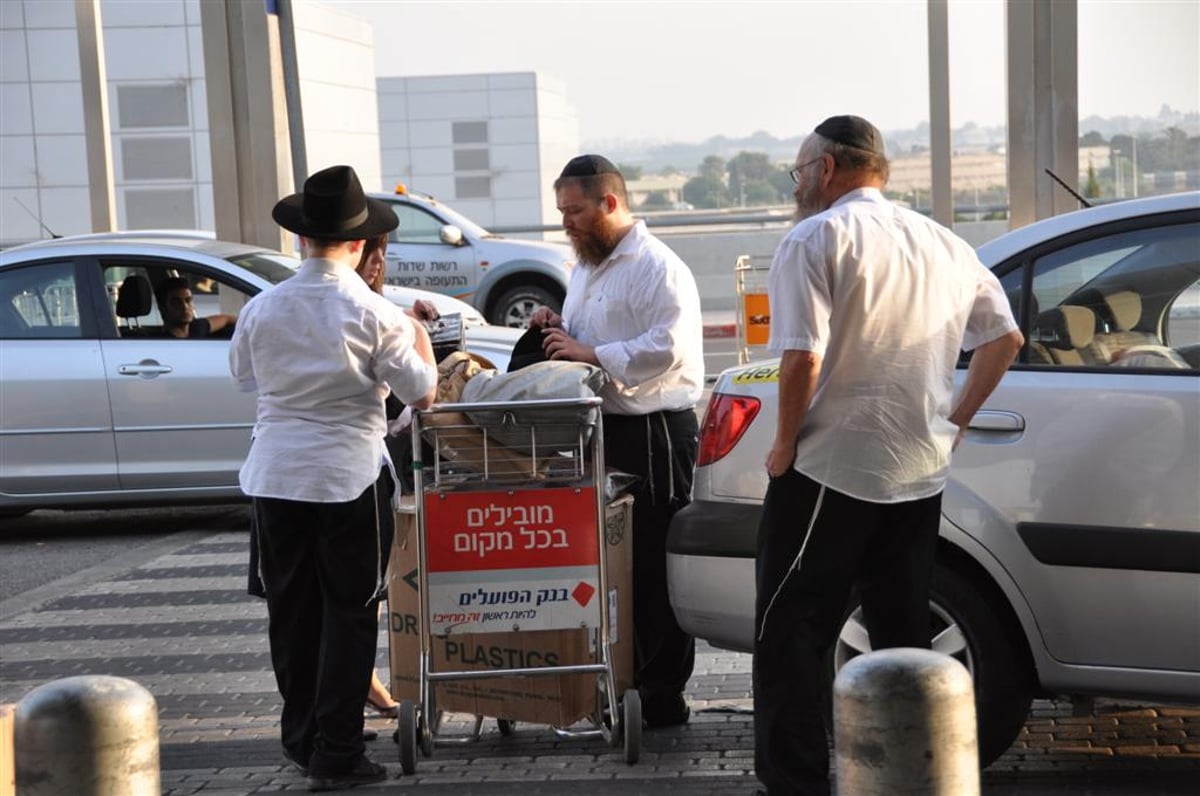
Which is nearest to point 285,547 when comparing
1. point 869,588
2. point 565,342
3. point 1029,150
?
point 565,342

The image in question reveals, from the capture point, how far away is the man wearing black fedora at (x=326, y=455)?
192 inches

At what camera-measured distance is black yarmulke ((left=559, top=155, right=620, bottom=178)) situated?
17.8 feet

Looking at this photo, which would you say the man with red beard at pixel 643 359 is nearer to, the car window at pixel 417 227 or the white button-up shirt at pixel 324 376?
the white button-up shirt at pixel 324 376

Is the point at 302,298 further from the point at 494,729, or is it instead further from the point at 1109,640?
the point at 1109,640

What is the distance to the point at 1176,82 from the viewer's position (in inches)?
1318

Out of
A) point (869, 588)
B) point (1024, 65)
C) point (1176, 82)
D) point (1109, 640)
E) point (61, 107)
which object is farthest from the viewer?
point (61, 107)

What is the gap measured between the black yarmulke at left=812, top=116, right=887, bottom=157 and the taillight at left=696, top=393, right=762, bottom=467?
103cm

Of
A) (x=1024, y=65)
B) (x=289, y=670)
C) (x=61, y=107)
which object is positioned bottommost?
(x=289, y=670)

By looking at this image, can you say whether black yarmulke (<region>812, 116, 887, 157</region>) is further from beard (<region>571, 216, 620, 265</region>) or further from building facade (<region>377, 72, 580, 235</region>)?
building facade (<region>377, 72, 580, 235</region>)

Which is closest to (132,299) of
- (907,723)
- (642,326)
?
(642,326)

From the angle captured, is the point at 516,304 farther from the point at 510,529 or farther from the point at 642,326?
the point at 510,529

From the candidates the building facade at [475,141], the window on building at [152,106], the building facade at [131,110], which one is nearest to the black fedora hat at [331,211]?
the building facade at [131,110]

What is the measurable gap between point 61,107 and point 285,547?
183 ft

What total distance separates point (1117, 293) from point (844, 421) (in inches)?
49.3
